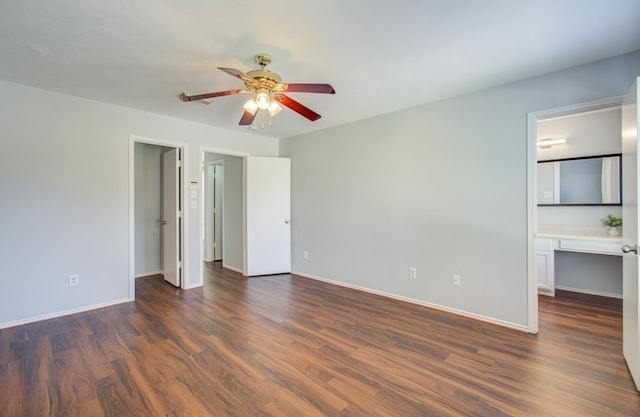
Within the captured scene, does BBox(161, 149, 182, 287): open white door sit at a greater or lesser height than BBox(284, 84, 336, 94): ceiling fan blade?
lesser

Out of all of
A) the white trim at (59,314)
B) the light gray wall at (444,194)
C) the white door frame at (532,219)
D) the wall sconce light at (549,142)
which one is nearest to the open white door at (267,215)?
the light gray wall at (444,194)

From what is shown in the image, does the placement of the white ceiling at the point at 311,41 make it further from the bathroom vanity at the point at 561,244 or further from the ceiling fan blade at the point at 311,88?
the bathroom vanity at the point at 561,244

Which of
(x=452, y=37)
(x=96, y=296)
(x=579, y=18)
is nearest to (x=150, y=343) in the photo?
(x=96, y=296)

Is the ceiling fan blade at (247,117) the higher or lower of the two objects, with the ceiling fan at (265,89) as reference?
lower

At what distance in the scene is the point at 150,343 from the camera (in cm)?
245

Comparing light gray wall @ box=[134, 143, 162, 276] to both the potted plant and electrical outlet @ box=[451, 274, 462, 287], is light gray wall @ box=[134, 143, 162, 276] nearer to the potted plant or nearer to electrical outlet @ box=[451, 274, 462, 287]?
electrical outlet @ box=[451, 274, 462, 287]

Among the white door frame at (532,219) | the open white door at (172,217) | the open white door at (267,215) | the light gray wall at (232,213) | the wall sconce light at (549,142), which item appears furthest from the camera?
the light gray wall at (232,213)

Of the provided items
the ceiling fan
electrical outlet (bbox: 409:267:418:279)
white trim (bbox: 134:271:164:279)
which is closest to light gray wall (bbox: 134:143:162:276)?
white trim (bbox: 134:271:164:279)

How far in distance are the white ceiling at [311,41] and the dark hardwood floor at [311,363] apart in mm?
2403

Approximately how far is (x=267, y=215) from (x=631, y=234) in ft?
13.8

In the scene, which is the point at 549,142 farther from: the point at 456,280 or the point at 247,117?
the point at 247,117

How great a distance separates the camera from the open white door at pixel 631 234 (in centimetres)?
184

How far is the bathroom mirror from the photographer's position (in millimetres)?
3605

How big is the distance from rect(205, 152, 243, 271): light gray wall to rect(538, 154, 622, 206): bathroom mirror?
15.8 feet
